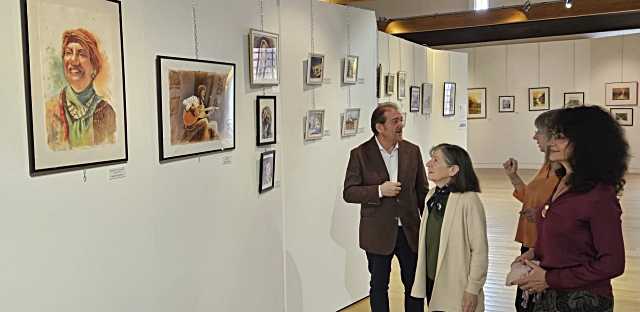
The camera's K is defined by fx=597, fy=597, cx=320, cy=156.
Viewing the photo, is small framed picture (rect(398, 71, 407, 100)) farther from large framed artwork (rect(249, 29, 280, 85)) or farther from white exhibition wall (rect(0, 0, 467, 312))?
large framed artwork (rect(249, 29, 280, 85))

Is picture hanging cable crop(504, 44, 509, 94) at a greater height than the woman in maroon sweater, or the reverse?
picture hanging cable crop(504, 44, 509, 94)

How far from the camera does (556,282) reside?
94.6 inches

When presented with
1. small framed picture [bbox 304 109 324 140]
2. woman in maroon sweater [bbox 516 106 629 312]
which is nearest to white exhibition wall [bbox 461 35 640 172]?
small framed picture [bbox 304 109 324 140]

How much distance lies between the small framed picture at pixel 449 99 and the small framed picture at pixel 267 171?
629cm

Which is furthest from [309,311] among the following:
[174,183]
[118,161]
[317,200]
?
[118,161]

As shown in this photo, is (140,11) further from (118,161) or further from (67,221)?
(67,221)

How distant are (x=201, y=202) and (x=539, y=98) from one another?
A: 14.0m

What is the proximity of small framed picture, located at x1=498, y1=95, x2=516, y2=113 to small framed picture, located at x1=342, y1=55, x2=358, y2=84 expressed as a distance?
464 inches

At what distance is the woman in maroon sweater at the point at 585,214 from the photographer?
2.27m

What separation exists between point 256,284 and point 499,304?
2389 millimetres

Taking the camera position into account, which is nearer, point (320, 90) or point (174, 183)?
point (174, 183)

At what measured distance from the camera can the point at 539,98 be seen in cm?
1580

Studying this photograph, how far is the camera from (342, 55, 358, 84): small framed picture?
5227 mm

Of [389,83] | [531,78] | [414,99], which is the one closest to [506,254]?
[389,83]
